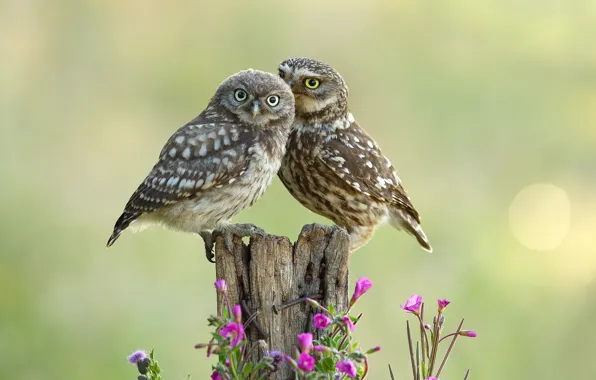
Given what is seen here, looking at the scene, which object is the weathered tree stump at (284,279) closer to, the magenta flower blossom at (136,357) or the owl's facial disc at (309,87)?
the magenta flower blossom at (136,357)

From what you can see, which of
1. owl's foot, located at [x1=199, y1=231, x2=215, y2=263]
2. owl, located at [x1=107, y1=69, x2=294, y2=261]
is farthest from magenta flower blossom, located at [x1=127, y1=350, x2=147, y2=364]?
owl's foot, located at [x1=199, y1=231, x2=215, y2=263]

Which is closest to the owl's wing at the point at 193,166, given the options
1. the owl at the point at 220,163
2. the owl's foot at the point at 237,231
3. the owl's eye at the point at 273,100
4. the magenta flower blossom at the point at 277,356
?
the owl at the point at 220,163

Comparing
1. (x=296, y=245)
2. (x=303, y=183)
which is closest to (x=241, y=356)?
(x=296, y=245)

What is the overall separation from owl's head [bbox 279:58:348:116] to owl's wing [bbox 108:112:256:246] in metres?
0.40

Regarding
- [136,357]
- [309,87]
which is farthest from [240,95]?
[136,357]

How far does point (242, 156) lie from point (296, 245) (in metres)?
0.67

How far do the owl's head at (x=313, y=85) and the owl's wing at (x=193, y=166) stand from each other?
0.40 metres

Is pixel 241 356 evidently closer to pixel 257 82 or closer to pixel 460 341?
pixel 257 82

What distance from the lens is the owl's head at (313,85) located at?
9.95ft

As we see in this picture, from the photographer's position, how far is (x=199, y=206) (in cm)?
264

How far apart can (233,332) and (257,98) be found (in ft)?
3.70

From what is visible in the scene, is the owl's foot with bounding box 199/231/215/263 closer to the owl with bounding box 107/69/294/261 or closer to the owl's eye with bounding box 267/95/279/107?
the owl with bounding box 107/69/294/261

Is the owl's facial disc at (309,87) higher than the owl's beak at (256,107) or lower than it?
higher

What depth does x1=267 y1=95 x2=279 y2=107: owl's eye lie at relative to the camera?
107 inches
